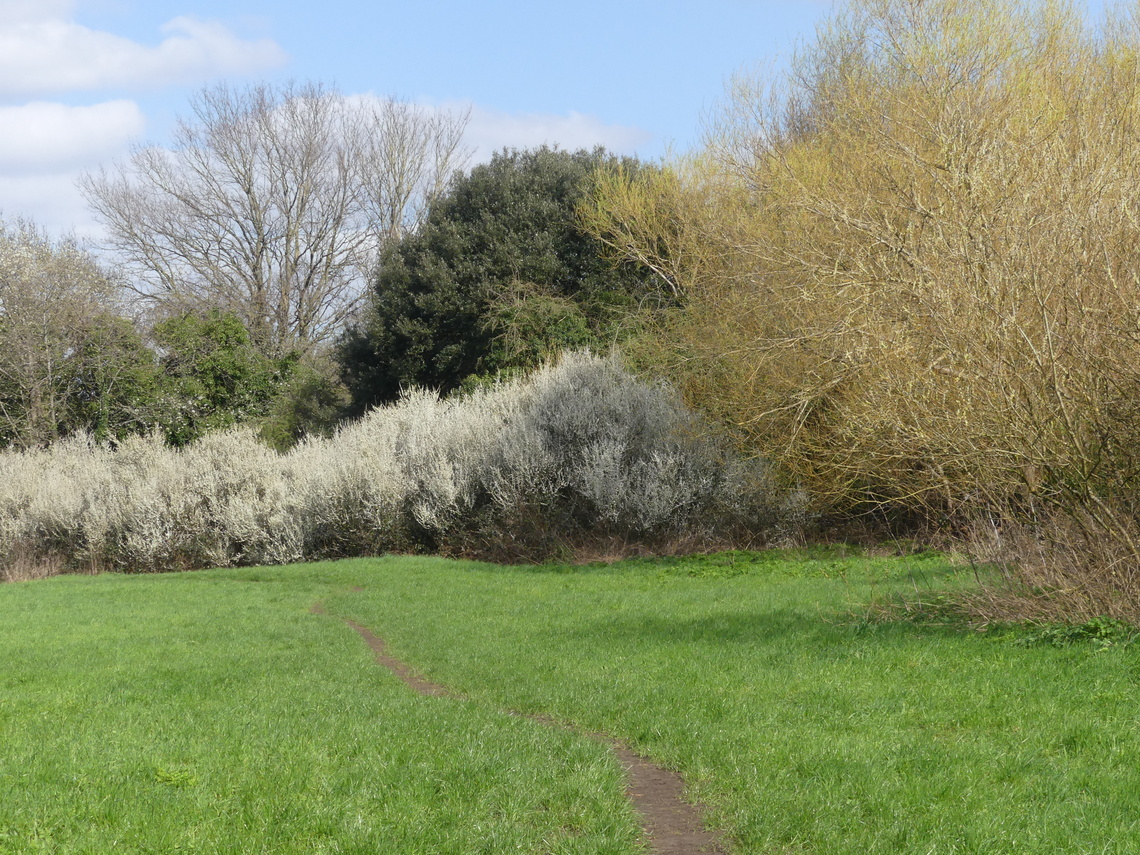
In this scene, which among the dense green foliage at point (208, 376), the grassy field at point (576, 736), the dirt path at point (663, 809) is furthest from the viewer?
the dense green foliage at point (208, 376)

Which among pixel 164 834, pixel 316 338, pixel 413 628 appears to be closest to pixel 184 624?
pixel 413 628

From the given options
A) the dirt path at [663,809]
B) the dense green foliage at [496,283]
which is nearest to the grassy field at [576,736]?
the dirt path at [663,809]

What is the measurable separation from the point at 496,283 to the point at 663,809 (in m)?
28.3

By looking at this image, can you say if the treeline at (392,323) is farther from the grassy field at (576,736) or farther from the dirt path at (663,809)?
the dirt path at (663,809)

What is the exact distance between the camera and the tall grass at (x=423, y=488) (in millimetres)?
24750

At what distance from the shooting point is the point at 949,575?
579 inches

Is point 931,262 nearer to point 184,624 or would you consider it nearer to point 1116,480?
point 1116,480

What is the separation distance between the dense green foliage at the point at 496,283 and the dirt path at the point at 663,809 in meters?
24.7

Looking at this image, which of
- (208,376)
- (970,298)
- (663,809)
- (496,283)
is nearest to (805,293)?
(970,298)

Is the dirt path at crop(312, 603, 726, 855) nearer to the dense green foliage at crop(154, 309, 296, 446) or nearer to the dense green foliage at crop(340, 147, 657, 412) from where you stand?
the dense green foliage at crop(340, 147, 657, 412)

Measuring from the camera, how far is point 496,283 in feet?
110

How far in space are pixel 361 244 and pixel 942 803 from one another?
45.9m

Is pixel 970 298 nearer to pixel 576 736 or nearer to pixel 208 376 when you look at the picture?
pixel 576 736

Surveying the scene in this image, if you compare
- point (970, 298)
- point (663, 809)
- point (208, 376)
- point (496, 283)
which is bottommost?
point (663, 809)
